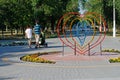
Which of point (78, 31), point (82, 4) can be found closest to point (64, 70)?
point (78, 31)

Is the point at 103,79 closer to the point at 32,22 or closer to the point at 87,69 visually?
the point at 87,69

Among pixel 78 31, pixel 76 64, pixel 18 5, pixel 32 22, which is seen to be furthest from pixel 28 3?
pixel 76 64

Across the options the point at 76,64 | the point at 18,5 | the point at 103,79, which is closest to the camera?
the point at 103,79

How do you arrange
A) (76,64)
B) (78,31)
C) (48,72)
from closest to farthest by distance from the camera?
(48,72)
(76,64)
(78,31)

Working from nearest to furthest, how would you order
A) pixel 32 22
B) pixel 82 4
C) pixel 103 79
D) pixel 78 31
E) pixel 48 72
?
pixel 103 79 < pixel 48 72 < pixel 78 31 < pixel 32 22 < pixel 82 4

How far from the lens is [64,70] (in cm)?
1557

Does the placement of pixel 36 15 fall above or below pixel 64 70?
above

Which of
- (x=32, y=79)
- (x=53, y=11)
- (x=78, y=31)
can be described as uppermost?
(x=53, y=11)

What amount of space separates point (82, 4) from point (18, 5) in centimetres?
2364

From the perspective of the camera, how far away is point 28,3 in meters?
58.1

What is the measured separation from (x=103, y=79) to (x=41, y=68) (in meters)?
4.13

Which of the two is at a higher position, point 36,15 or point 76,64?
point 36,15

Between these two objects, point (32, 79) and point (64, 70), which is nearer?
point (32, 79)

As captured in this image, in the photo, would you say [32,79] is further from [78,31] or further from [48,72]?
[78,31]
